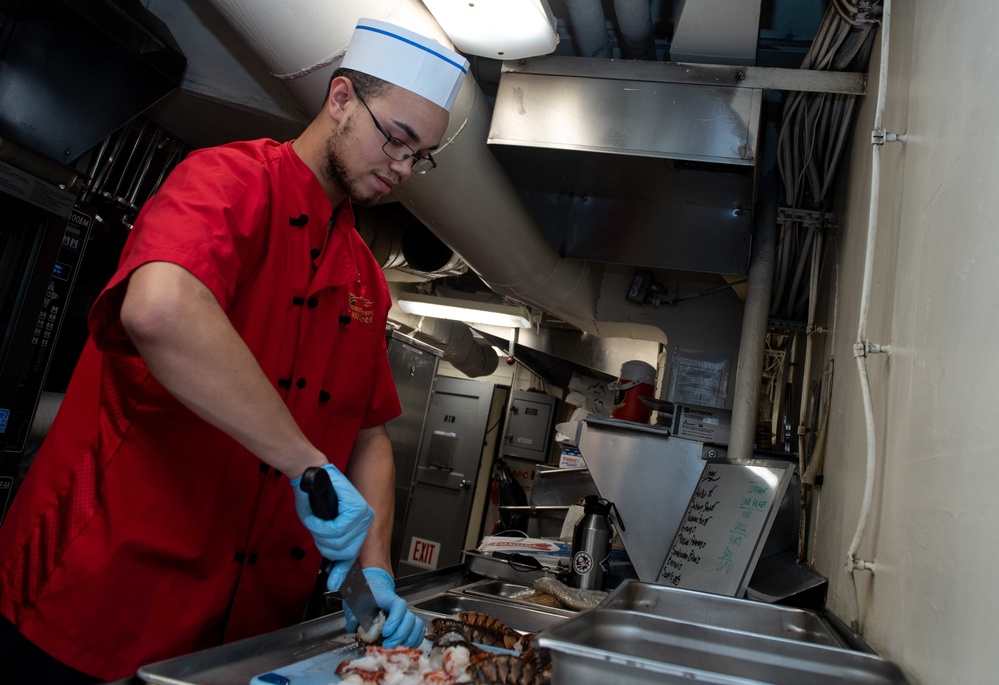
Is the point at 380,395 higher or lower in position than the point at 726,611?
higher

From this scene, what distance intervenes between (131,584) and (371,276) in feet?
2.62

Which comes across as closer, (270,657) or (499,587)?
(270,657)

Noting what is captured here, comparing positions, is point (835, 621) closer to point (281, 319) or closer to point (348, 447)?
point (348, 447)

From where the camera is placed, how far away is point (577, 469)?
4.37 metres

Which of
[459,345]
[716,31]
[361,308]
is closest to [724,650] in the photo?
[361,308]

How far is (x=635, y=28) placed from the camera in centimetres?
246

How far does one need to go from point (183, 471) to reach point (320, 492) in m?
0.31

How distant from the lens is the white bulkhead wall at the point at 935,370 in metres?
0.92

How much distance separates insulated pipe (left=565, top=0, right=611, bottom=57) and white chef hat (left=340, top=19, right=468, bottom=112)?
39.1 inches

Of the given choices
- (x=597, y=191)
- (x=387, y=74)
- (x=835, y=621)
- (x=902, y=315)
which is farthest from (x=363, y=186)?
(x=597, y=191)

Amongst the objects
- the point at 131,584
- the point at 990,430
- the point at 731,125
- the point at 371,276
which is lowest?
the point at 131,584

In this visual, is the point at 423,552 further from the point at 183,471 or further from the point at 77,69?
the point at 183,471

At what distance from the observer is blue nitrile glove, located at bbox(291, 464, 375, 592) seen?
1.15 metres

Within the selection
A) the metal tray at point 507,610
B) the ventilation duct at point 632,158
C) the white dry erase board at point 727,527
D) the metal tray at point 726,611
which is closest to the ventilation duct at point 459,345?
the ventilation duct at point 632,158
